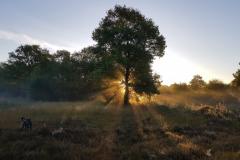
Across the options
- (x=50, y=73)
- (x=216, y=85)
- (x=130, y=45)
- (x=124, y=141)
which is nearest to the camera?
(x=124, y=141)

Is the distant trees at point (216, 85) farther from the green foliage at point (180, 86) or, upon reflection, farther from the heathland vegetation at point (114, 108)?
the green foliage at point (180, 86)

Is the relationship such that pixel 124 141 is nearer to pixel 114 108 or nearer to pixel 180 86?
pixel 114 108

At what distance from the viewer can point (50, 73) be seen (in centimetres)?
6300

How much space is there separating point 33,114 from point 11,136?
12.2 metres

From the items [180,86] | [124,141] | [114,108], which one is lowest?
[124,141]

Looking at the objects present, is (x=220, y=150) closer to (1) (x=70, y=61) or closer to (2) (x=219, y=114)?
(2) (x=219, y=114)

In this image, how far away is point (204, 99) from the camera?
5453cm

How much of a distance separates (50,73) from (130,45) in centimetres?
2724

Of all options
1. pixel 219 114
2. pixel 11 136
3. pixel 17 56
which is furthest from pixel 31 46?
pixel 11 136

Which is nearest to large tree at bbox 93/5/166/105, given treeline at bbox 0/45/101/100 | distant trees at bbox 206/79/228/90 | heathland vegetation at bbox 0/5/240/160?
heathland vegetation at bbox 0/5/240/160

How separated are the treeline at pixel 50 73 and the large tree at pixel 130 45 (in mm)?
13059

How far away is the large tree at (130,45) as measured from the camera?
40312 millimetres

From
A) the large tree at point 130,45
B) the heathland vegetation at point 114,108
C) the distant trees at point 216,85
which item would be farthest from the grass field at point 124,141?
the distant trees at point 216,85

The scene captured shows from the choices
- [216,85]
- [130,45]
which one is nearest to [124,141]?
[130,45]
